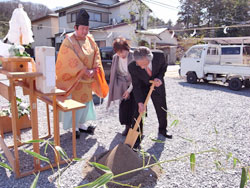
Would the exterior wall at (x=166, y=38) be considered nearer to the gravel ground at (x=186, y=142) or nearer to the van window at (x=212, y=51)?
the van window at (x=212, y=51)

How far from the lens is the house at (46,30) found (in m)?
21.2

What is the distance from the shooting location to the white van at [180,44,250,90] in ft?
25.1

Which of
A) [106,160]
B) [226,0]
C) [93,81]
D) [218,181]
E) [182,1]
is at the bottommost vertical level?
[218,181]

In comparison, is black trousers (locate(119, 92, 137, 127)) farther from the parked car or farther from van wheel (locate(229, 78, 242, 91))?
van wheel (locate(229, 78, 242, 91))

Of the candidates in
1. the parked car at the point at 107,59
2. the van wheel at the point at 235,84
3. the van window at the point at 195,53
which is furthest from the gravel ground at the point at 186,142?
the van window at the point at 195,53

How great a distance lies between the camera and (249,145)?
305cm

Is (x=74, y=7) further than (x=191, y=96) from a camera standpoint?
Yes

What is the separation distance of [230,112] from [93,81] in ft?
10.8

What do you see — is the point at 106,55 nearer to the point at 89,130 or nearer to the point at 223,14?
the point at 89,130

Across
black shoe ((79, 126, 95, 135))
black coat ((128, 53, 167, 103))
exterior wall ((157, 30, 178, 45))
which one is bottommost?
black shoe ((79, 126, 95, 135))

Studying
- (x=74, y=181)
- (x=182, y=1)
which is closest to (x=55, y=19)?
(x=182, y=1)

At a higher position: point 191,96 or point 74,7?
point 74,7

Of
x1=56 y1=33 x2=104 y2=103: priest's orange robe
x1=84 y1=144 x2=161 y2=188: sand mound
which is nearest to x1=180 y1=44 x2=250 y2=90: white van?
x1=56 y1=33 x2=104 y2=103: priest's orange robe

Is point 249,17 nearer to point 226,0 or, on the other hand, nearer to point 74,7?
point 226,0
